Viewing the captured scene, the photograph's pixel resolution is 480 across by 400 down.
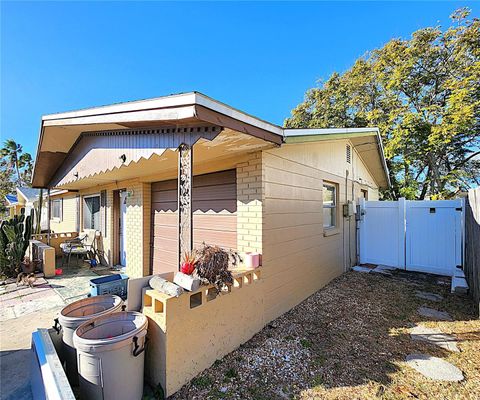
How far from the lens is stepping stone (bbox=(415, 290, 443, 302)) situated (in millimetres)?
5070

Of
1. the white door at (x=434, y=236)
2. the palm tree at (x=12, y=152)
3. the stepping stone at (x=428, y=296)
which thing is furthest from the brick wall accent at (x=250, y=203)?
the palm tree at (x=12, y=152)

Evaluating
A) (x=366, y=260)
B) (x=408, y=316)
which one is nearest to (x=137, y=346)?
(x=408, y=316)

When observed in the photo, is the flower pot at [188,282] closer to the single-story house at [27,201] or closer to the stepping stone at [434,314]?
the stepping stone at [434,314]

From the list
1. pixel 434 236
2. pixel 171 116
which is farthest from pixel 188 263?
pixel 434 236

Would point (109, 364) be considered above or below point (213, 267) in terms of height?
below

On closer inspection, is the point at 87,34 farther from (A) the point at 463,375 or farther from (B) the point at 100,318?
(A) the point at 463,375

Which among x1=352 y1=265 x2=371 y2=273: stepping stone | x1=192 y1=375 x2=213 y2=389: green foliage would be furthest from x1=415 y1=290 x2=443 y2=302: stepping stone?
x1=192 y1=375 x2=213 y2=389: green foliage

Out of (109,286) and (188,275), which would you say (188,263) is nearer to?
(188,275)

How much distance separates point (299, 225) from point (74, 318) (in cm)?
389

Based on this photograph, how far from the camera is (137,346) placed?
2184 mm

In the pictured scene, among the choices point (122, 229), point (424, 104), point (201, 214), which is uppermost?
point (424, 104)

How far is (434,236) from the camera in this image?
681 cm

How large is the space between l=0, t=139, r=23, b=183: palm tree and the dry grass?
37113mm

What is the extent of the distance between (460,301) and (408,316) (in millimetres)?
1608
